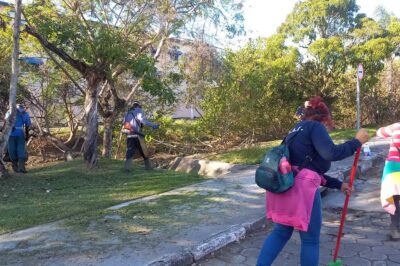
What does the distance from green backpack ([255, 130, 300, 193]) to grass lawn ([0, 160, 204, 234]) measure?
10.7ft

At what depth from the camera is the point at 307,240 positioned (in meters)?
3.47

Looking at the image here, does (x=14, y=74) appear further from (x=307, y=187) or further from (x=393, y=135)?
(x=393, y=135)

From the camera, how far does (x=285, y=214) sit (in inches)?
135

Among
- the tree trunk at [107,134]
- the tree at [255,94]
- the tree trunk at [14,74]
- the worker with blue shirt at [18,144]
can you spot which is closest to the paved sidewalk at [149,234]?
the tree trunk at [14,74]

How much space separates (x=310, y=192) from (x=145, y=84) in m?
6.03

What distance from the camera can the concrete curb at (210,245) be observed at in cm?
416

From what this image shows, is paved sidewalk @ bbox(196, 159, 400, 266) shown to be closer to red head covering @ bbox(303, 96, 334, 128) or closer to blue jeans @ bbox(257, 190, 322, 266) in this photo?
blue jeans @ bbox(257, 190, 322, 266)

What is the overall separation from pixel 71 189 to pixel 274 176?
5177 mm

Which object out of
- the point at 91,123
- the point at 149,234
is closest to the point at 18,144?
the point at 91,123

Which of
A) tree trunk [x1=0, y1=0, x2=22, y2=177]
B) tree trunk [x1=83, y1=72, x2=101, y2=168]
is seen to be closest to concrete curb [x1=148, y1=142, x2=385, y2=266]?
tree trunk [x1=0, y1=0, x2=22, y2=177]

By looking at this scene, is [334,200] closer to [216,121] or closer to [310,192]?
[310,192]

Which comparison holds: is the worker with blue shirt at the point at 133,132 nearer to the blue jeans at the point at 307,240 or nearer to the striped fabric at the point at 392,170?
the striped fabric at the point at 392,170

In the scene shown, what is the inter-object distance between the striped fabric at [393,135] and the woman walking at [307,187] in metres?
1.33

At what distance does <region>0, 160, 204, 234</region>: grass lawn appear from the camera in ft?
18.9
